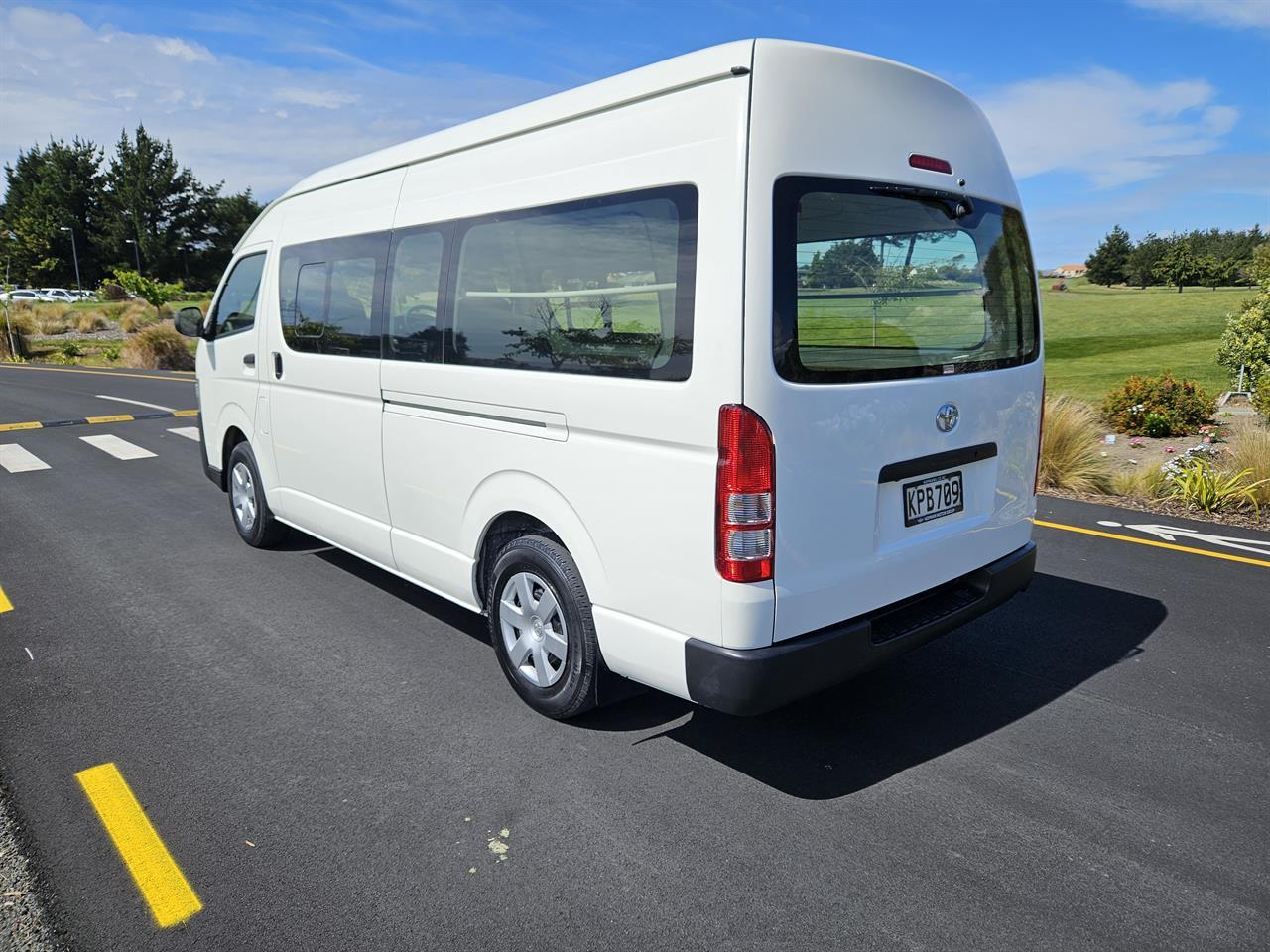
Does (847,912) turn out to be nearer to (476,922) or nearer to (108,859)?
(476,922)

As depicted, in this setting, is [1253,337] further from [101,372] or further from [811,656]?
[101,372]

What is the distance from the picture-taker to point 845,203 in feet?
9.70

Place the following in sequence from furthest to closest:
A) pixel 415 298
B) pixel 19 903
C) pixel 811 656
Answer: pixel 415 298, pixel 811 656, pixel 19 903

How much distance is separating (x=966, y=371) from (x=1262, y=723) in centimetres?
197

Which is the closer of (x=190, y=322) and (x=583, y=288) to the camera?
(x=583, y=288)

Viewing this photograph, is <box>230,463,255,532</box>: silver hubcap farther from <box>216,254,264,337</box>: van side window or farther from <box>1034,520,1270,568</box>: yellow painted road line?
<box>1034,520,1270,568</box>: yellow painted road line

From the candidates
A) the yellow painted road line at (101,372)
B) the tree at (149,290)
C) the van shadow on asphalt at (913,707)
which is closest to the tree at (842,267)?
the van shadow on asphalt at (913,707)

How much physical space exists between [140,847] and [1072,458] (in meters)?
8.02

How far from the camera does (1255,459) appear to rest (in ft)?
23.8

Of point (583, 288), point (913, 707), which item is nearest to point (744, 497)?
point (583, 288)

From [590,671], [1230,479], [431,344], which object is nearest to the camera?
[590,671]

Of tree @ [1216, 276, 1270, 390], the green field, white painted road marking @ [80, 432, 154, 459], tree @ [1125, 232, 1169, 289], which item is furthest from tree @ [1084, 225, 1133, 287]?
white painted road marking @ [80, 432, 154, 459]

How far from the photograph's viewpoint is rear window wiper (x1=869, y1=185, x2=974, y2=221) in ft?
10.2

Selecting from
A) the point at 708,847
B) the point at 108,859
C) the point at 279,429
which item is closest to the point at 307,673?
the point at 108,859
